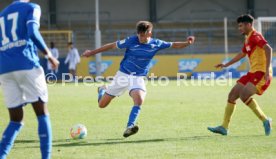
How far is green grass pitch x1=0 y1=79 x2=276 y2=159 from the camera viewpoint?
9070 mm

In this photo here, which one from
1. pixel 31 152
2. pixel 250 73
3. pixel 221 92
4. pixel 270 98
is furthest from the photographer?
pixel 221 92

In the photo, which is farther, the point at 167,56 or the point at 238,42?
the point at 238,42

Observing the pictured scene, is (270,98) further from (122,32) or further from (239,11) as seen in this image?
(239,11)

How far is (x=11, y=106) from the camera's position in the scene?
7.57 metres

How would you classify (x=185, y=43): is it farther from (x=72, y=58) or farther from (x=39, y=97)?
(x=72, y=58)

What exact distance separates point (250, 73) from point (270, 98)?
8449mm

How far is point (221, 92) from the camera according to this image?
2244 cm

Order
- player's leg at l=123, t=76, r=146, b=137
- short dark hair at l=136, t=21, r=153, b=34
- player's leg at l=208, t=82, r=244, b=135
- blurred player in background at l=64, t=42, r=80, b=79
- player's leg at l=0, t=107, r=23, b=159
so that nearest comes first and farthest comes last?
player's leg at l=0, t=107, r=23, b=159 → player's leg at l=123, t=76, r=146, b=137 → short dark hair at l=136, t=21, r=153, b=34 → player's leg at l=208, t=82, r=244, b=135 → blurred player in background at l=64, t=42, r=80, b=79

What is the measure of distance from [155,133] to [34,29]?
4.54m

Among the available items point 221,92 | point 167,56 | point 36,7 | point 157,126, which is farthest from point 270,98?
point 167,56

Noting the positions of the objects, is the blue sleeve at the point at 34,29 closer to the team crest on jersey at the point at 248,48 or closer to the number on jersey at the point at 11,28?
the number on jersey at the point at 11,28

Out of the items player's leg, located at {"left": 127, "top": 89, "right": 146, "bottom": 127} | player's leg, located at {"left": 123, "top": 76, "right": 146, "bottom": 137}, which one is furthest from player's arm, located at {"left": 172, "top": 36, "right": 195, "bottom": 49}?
player's leg, located at {"left": 127, "top": 89, "right": 146, "bottom": 127}

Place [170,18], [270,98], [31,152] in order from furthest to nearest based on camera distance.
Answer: [170,18], [270,98], [31,152]

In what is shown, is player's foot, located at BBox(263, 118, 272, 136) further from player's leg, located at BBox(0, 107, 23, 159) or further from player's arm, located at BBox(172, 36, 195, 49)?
player's leg, located at BBox(0, 107, 23, 159)
